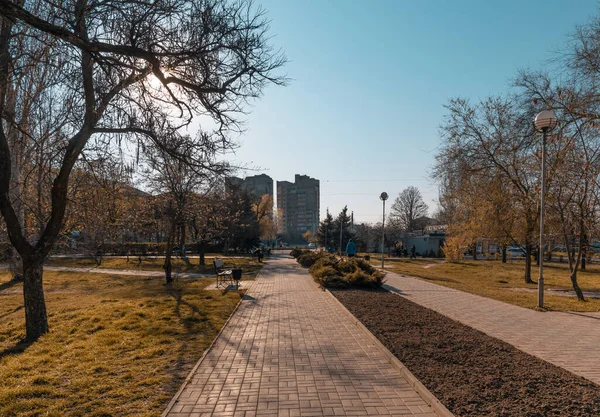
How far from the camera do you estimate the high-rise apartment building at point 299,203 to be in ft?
398

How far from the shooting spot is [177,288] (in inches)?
571

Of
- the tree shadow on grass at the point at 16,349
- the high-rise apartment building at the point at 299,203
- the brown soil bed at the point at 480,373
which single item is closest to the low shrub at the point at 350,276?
the brown soil bed at the point at 480,373

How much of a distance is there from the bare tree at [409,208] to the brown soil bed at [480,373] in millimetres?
62947

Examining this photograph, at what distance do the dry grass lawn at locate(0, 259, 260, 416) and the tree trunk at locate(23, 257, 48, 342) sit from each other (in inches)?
10.6

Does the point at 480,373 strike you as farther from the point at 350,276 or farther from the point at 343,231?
the point at 343,231

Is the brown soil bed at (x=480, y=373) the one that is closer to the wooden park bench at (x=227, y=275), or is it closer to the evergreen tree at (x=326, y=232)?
the wooden park bench at (x=227, y=275)

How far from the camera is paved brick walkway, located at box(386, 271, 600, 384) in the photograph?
5727 mm

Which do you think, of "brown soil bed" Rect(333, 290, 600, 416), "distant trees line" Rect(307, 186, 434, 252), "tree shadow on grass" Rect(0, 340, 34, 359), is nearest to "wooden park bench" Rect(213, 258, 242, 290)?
"brown soil bed" Rect(333, 290, 600, 416)

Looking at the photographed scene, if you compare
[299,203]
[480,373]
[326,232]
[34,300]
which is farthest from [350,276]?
[299,203]

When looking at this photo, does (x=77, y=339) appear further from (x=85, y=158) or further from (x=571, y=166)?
(x=571, y=166)

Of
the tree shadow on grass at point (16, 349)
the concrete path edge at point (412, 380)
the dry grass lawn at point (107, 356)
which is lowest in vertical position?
the tree shadow on grass at point (16, 349)

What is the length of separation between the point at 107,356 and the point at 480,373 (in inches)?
206

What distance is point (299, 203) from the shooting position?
12412 centimetres

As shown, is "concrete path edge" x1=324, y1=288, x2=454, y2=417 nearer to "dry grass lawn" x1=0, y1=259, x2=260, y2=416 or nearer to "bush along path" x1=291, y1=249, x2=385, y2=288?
"dry grass lawn" x1=0, y1=259, x2=260, y2=416
